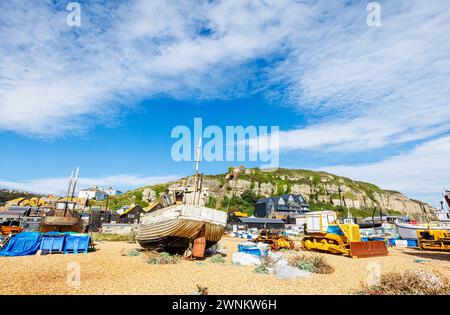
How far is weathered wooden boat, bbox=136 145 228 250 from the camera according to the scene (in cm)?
1517

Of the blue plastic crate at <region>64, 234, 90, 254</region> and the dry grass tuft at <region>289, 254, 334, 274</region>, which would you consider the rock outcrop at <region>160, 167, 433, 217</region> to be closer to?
the blue plastic crate at <region>64, 234, 90, 254</region>

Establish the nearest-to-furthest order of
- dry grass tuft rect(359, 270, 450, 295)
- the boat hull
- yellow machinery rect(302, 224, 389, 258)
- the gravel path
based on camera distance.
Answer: dry grass tuft rect(359, 270, 450, 295)
the gravel path
the boat hull
yellow machinery rect(302, 224, 389, 258)

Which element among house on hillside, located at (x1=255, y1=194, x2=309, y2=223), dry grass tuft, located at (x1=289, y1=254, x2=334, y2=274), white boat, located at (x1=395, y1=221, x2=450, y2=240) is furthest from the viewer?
house on hillside, located at (x1=255, y1=194, x2=309, y2=223)

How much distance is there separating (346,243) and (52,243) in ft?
68.4

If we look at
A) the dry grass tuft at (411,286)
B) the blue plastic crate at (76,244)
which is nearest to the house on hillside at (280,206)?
the blue plastic crate at (76,244)

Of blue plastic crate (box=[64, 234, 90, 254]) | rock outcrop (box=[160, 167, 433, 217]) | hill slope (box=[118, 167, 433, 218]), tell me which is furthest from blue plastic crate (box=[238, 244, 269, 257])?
rock outcrop (box=[160, 167, 433, 217])

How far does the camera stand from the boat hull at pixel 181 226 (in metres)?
15.1

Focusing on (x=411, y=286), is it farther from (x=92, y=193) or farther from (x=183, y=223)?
(x=92, y=193)

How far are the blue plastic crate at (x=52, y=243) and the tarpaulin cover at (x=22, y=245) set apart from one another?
339 millimetres

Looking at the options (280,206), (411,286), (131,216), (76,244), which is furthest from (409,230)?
(131,216)

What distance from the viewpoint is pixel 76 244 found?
18094 millimetres

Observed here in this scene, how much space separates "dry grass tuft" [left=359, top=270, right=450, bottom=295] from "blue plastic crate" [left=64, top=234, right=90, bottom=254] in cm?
1811

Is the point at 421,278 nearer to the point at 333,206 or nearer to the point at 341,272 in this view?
the point at 341,272
